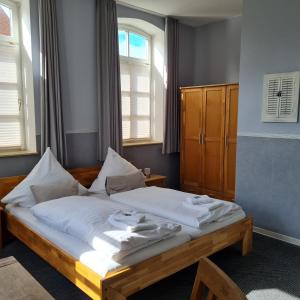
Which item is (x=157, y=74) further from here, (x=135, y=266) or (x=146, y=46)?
(x=135, y=266)

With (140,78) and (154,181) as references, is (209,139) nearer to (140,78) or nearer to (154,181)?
(154,181)

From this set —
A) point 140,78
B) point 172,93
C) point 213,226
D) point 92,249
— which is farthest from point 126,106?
point 92,249

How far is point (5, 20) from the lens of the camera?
366cm

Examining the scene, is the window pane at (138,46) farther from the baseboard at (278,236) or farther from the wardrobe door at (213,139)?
the baseboard at (278,236)

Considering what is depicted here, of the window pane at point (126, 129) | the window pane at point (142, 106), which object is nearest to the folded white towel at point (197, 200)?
the window pane at point (126, 129)

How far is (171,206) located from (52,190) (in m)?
1.24

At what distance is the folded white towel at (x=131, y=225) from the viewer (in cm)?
226

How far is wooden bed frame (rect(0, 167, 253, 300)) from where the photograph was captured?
2.00 meters

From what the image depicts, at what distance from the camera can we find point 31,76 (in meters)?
3.67

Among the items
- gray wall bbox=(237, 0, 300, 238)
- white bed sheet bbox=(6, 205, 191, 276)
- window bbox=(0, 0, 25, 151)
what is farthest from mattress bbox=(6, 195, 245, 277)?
window bbox=(0, 0, 25, 151)

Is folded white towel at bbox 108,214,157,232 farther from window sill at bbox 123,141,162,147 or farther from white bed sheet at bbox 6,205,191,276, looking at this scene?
window sill at bbox 123,141,162,147

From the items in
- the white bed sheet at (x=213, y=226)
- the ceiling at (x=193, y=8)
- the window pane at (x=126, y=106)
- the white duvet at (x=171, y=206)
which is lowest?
the white bed sheet at (x=213, y=226)

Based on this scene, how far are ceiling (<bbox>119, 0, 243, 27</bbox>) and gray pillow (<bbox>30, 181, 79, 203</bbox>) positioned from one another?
8.62ft

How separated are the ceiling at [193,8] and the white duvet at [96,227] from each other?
2.94 m
